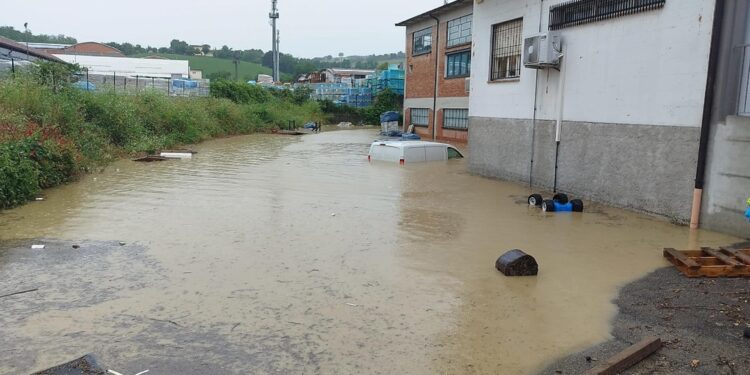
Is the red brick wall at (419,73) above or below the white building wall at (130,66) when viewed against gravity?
below

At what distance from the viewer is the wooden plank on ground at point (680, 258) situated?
679cm

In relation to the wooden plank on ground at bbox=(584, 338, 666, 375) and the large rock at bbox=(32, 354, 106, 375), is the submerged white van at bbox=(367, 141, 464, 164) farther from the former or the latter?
the large rock at bbox=(32, 354, 106, 375)

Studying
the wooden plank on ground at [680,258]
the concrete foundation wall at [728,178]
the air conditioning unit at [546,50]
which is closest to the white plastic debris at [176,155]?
the air conditioning unit at [546,50]

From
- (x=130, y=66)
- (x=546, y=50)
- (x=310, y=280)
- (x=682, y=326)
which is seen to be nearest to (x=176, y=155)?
(x=546, y=50)

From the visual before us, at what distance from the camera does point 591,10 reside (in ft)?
38.6

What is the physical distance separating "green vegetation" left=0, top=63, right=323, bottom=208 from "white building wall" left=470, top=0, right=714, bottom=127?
1109 cm

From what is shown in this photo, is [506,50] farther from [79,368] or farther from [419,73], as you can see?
[419,73]

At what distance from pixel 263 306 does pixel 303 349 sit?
3.81ft

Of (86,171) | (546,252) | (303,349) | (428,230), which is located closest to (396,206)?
Answer: (428,230)

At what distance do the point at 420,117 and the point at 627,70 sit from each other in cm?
2476

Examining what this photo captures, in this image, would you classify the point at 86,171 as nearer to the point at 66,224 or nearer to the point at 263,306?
the point at 66,224

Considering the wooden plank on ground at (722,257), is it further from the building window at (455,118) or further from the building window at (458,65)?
the building window at (458,65)

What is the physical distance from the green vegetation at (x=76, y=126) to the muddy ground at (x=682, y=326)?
1042 centimetres

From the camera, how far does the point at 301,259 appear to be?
303 inches
